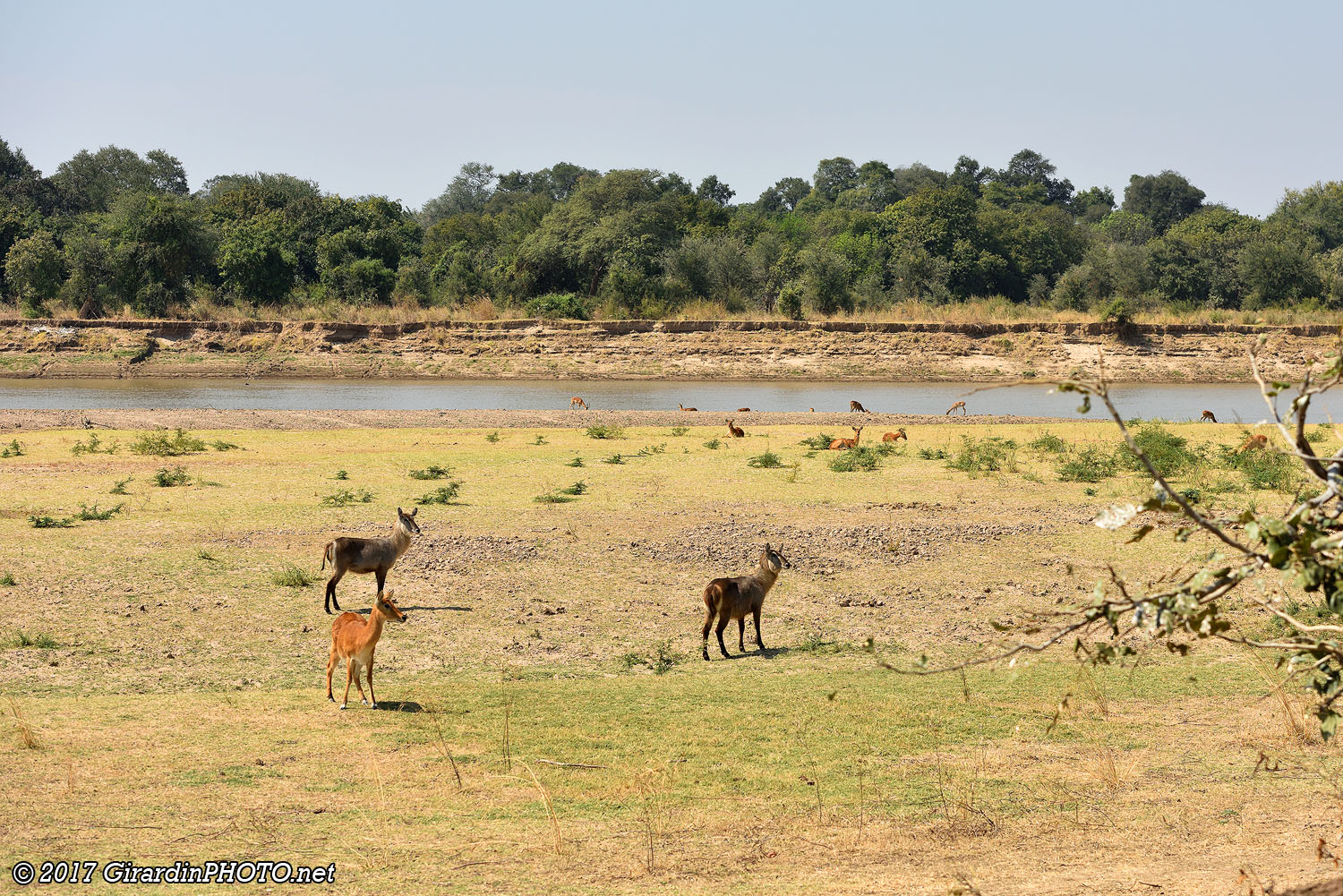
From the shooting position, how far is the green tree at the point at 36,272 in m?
64.1

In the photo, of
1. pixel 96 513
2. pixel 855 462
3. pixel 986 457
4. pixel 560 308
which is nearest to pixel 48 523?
pixel 96 513

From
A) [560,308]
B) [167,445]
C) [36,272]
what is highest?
[36,272]

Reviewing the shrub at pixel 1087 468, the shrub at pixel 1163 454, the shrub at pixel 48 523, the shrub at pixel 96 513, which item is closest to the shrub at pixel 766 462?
the shrub at pixel 1087 468

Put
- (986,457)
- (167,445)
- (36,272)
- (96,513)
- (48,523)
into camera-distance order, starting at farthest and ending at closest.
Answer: (36,272) < (167,445) < (986,457) < (96,513) < (48,523)

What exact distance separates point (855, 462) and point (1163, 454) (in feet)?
19.8

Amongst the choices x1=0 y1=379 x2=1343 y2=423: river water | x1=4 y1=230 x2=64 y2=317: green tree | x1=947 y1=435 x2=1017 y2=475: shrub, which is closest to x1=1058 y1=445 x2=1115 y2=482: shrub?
x1=947 y1=435 x2=1017 y2=475: shrub

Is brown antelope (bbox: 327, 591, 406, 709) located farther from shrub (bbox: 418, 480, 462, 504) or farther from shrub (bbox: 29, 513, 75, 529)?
shrub (bbox: 418, 480, 462, 504)

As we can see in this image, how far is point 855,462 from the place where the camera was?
25078mm

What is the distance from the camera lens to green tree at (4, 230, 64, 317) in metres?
64.1

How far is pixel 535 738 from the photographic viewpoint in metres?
9.29

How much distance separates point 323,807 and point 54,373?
2109 inches

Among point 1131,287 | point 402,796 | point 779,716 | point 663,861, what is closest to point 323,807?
point 402,796

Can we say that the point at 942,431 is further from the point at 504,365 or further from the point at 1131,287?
the point at 1131,287

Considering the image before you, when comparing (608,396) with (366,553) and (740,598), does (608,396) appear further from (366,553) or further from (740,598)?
(740,598)
